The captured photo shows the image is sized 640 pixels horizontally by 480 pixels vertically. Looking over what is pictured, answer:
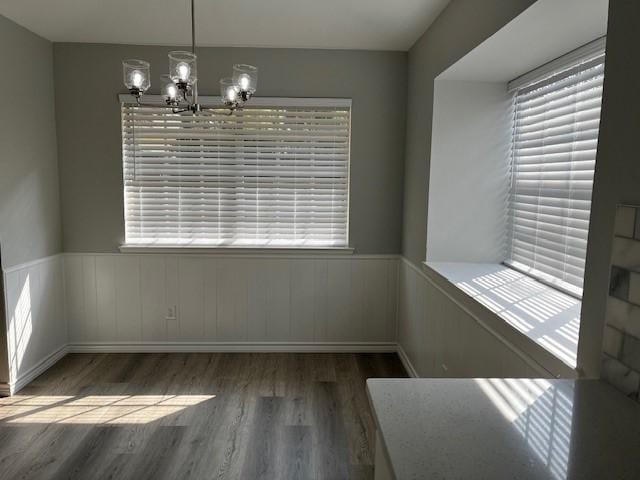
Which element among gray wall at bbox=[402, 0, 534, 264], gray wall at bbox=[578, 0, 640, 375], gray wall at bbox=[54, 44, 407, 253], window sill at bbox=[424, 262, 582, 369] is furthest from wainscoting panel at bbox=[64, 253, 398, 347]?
gray wall at bbox=[578, 0, 640, 375]

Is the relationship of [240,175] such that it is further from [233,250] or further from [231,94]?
[231,94]

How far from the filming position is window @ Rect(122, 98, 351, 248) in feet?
12.5

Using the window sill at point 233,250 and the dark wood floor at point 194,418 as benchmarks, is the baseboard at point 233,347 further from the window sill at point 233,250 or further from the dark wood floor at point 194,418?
the window sill at point 233,250

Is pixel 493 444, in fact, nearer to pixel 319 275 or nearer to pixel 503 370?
pixel 503 370

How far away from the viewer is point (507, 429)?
1.07 m

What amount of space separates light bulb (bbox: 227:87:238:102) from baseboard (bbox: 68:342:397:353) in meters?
2.41

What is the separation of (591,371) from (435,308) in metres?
1.62

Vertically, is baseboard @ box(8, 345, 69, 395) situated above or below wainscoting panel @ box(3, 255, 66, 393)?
below

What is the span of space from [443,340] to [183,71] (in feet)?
6.85

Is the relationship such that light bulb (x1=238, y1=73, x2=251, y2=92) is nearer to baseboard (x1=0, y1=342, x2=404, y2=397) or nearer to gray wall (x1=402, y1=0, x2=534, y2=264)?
gray wall (x1=402, y1=0, x2=534, y2=264)

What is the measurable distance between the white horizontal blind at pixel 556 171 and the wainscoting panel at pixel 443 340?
1.68ft

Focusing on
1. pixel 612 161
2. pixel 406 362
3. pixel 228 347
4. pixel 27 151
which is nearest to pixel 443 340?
pixel 406 362

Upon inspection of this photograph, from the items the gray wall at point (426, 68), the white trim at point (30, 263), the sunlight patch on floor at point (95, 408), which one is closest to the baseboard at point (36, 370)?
the sunlight patch on floor at point (95, 408)

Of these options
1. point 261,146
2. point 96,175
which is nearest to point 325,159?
point 261,146
